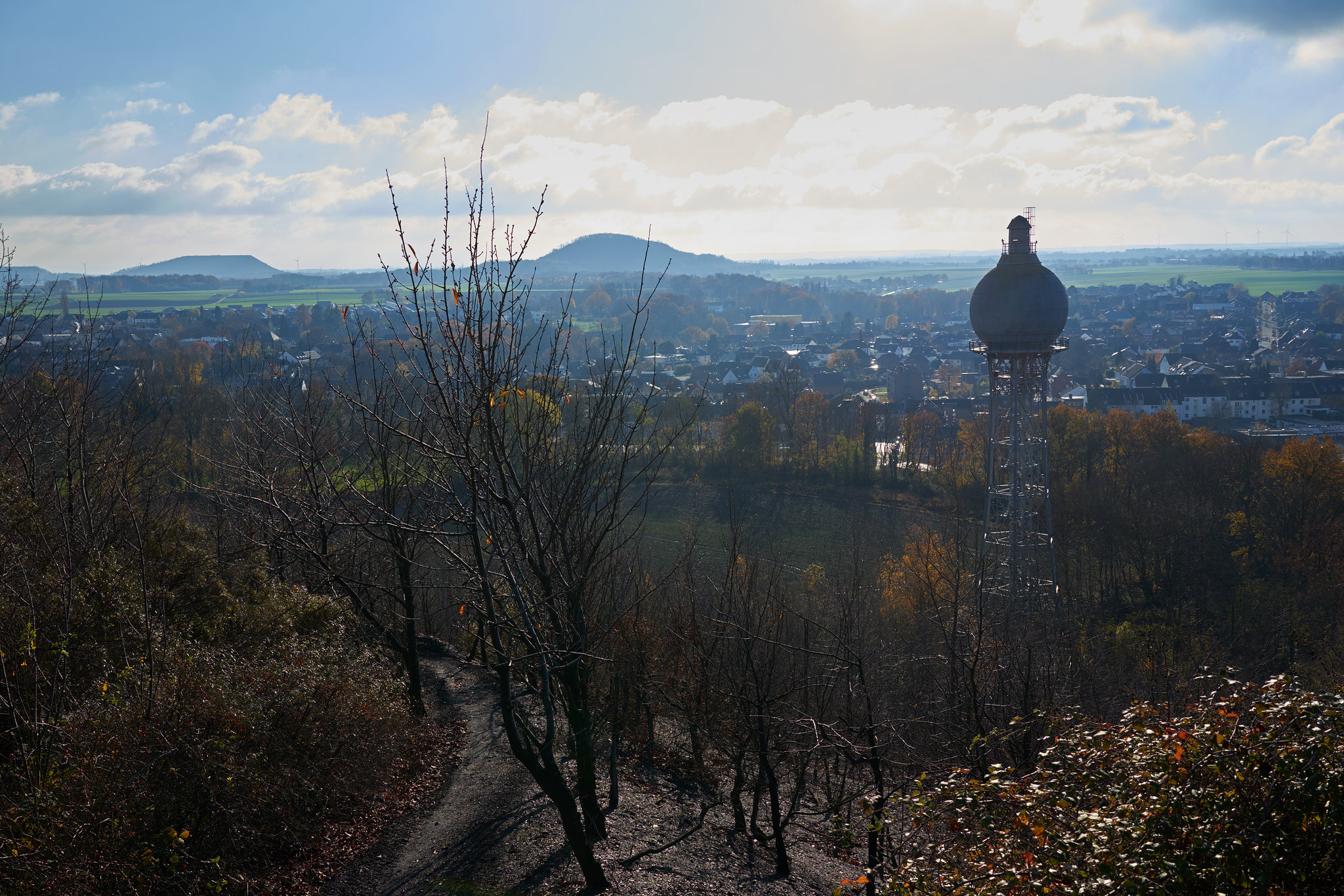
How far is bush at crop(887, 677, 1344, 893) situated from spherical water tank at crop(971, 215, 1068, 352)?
16560mm

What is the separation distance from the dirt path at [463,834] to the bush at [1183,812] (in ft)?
12.7

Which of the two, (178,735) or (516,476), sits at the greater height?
(516,476)

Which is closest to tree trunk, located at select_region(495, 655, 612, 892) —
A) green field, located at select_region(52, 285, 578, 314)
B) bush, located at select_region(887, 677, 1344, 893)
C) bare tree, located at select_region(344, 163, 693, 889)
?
bare tree, located at select_region(344, 163, 693, 889)

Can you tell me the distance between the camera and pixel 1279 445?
39906 mm

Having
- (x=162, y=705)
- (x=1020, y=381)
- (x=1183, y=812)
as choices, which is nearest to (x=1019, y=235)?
(x=1020, y=381)

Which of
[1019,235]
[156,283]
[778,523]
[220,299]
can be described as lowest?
[778,523]

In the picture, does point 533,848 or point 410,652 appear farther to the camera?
point 410,652

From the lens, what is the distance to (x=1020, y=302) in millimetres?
20141

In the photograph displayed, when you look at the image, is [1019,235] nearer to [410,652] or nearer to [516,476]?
[410,652]

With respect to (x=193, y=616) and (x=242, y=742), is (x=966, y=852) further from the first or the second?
(x=193, y=616)

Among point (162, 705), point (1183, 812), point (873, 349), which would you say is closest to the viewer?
point (1183, 812)

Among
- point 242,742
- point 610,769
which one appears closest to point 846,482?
point 610,769

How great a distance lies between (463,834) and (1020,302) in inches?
688

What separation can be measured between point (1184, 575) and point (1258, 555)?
3.83m
